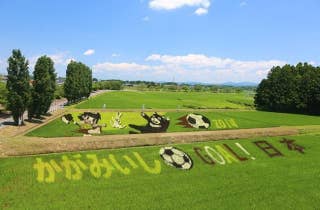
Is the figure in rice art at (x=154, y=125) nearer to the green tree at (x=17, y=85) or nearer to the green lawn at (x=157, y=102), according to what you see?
the green tree at (x=17, y=85)

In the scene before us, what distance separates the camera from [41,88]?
48.5 m

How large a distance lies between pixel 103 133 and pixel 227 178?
18598mm

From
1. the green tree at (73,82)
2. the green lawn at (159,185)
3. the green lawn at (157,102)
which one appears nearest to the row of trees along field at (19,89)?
the green lawn at (159,185)

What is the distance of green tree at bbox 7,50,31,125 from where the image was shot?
41344 mm

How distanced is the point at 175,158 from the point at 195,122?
18.0 metres

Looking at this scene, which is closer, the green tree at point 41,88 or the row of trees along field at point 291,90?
the green tree at point 41,88

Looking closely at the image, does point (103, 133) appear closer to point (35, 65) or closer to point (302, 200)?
point (35, 65)

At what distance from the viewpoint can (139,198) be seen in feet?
83.5

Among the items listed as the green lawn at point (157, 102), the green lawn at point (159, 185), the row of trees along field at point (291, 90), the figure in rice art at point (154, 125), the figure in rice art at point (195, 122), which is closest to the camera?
the green lawn at point (159, 185)

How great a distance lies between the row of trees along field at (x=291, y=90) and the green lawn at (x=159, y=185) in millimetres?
47204

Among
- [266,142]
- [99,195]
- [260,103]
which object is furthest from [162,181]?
[260,103]

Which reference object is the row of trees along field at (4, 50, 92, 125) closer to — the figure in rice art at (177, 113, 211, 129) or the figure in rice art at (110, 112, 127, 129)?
the figure in rice art at (110, 112, 127, 129)

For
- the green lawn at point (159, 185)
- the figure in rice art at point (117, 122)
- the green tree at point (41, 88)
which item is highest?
the green tree at point (41, 88)

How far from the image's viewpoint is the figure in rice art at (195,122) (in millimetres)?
50656
